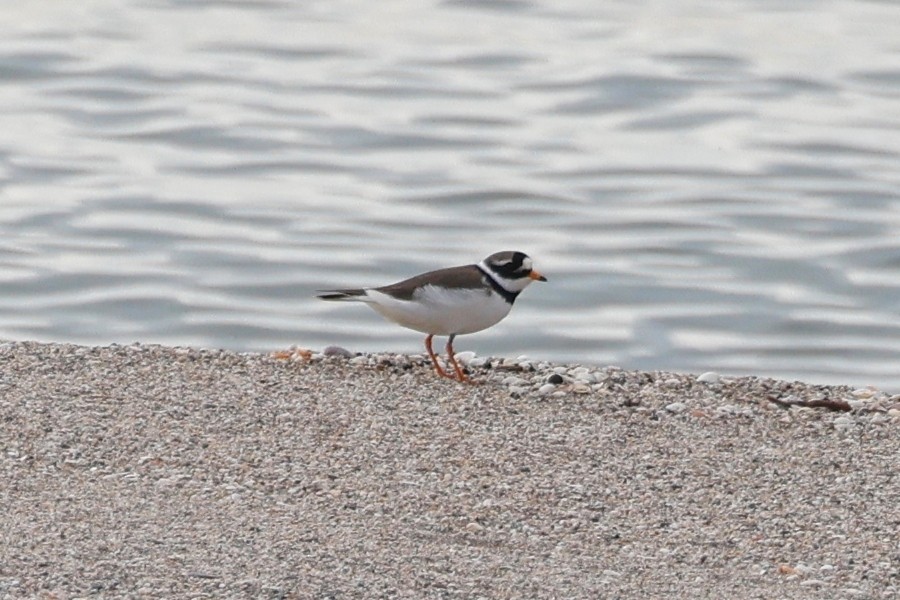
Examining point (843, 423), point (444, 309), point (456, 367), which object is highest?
point (444, 309)

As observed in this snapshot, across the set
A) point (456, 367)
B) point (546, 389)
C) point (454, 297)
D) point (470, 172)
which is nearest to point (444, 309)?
point (454, 297)

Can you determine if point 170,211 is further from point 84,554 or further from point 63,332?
point 84,554

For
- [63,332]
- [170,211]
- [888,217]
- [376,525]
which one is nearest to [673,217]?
[888,217]

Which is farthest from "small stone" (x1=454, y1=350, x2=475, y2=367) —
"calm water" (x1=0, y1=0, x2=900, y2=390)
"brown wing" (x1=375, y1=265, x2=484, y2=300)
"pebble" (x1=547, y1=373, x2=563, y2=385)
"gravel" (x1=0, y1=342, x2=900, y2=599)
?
"calm water" (x1=0, y1=0, x2=900, y2=390)

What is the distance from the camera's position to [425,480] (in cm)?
609

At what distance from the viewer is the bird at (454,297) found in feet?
25.1

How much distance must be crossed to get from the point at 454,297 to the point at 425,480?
166 cm

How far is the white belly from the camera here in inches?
301

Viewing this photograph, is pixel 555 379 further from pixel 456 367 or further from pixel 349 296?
pixel 349 296

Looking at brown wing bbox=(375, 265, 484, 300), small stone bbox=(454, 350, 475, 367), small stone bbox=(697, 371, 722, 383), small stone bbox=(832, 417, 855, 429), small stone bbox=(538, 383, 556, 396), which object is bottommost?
small stone bbox=(832, 417, 855, 429)

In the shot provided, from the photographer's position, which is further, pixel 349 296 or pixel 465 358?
pixel 465 358

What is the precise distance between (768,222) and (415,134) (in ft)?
11.4

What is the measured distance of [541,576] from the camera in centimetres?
523

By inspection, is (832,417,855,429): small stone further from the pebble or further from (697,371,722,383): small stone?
the pebble
